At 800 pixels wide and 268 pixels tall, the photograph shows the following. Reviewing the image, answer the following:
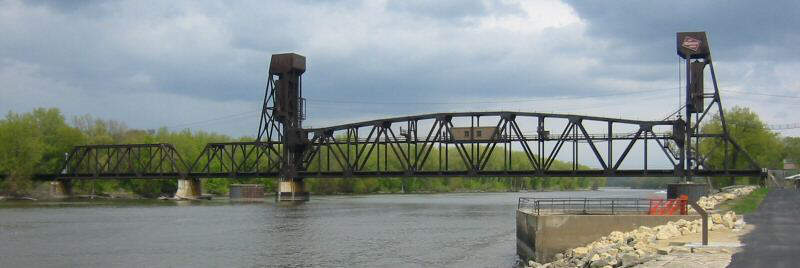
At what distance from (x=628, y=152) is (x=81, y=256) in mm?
76489

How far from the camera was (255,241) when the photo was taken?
5412cm

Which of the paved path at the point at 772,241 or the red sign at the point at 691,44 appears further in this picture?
the red sign at the point at 691,44

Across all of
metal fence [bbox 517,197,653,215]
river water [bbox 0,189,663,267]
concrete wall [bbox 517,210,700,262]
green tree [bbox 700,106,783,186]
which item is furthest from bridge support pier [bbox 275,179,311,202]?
concrete wall [bbox 517,210,700,262]

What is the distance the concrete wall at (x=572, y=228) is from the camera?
124 ft

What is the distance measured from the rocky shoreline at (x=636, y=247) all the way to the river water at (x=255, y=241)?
592 cm

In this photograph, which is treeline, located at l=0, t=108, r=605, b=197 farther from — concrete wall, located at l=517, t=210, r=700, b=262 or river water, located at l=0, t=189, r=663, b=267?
concrete wall, located at l=517, t=210, r=700, b=262

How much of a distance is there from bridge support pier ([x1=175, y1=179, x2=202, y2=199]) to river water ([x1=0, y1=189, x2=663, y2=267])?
2193 inches

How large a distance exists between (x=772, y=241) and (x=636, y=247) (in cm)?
538

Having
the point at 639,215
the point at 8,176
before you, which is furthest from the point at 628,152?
the point at 8,176

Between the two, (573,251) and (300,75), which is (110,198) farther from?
(573,251)

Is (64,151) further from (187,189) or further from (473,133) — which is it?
(473,133)

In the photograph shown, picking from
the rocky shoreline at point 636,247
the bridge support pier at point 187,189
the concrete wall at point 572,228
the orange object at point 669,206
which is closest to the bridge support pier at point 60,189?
the bridge support pier at point 187,189

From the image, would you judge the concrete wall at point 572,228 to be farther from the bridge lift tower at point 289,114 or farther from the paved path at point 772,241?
the bridge lift tower at point 289,114

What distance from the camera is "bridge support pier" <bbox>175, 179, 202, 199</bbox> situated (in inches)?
5408
